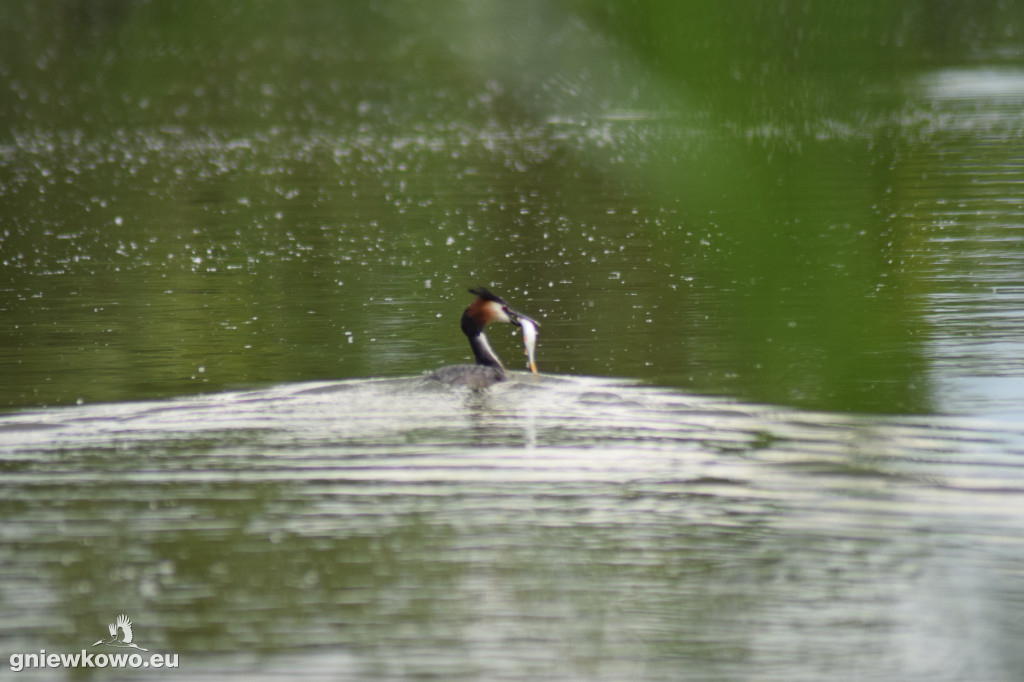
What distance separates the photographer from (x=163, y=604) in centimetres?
630

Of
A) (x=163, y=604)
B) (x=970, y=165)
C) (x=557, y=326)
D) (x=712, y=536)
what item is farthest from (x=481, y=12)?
(x=970, y=165)

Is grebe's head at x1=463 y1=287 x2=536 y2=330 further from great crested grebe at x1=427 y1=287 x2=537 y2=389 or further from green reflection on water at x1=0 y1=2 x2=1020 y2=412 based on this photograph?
green reflection on water at x1=0 y1=2 x2=1020 y2=412

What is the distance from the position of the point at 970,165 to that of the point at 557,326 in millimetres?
14675

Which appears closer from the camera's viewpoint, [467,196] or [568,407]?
[568,407]

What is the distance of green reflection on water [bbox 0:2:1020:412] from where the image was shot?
1989 millimetres

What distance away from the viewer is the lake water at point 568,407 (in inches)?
85.1

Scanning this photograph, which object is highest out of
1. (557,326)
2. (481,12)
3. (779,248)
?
(481,12)

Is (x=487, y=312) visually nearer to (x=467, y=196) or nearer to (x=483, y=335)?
(x=483, y=335)

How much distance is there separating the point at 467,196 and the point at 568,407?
1666 cm

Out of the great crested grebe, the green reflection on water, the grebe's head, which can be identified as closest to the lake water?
the green reflection on water

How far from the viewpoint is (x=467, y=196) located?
26.4 metres

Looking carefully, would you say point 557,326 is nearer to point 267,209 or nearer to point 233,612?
point 233,612

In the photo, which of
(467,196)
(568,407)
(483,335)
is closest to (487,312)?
(483,335)

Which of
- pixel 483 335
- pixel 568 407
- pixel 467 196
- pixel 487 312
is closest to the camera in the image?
pixel 568 407
